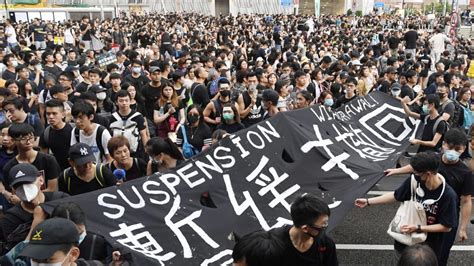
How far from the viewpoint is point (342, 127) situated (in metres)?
6.17

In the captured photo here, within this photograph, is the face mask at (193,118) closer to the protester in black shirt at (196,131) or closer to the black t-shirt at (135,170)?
the protester in black shirt at (196,131)

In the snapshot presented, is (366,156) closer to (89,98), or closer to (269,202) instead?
(269,202)

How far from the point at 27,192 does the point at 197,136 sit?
255 cm

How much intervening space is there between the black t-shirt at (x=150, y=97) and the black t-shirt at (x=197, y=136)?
1.75m

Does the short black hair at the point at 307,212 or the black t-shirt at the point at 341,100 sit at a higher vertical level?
the short black hair at the point at 307,212

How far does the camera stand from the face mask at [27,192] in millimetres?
3590

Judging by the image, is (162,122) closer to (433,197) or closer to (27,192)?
(27,192)

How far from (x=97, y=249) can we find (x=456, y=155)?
3.18 meters

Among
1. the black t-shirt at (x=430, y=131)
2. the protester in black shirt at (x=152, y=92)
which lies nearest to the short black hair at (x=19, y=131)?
the protester in black shirt at (x=152, y=92)

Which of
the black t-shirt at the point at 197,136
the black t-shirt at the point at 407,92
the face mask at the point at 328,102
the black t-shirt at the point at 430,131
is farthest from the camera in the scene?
the black t-shirt at the point at 407,92

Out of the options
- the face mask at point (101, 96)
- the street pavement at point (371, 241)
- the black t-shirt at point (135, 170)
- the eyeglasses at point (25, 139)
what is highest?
the eyeglasses at point (25, 139)

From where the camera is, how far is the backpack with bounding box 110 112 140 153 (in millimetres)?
5719

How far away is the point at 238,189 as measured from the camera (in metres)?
4.46

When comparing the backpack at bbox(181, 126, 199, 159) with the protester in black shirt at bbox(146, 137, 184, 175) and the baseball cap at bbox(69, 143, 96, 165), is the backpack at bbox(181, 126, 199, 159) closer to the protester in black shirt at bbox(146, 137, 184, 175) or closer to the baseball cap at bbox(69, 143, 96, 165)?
the protester in black shirt at bbox(146, 137, 184, 175)
